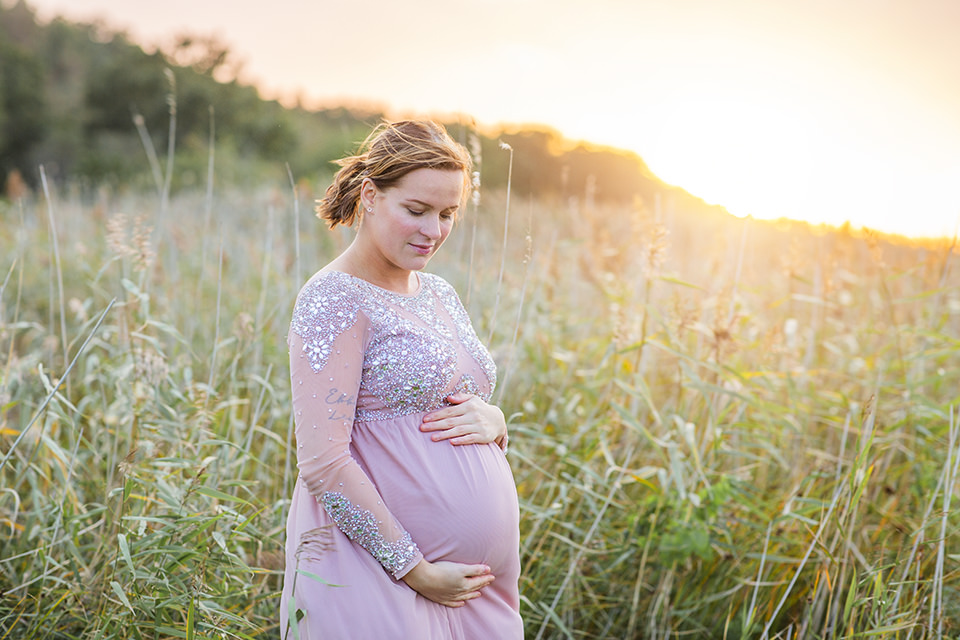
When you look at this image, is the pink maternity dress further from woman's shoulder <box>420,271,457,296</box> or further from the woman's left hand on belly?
woman's shoulder <box>420,271,457,296</box>

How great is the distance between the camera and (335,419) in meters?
1.60

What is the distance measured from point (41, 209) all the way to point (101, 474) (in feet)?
16.2

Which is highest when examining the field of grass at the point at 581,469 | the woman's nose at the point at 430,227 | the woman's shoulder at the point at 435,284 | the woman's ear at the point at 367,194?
the woman's ear at the point at 367,194

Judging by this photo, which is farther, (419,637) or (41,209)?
(41,209)

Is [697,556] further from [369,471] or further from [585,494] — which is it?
[369,471]

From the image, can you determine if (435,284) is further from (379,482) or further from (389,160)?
(379,482)

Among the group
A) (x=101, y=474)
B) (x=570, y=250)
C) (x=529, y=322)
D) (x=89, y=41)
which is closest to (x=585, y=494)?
(x=529, y=322)

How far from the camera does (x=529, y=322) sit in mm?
3727

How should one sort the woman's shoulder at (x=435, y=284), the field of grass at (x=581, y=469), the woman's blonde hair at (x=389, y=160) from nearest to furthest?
1. the woman's blonde hair at (x=389, y=160)
2. the woman's shoulder at (x=435, y=284)
3. the field of grass at (x=581, y=469)

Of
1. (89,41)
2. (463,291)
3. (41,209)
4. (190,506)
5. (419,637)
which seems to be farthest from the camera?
(89,41)

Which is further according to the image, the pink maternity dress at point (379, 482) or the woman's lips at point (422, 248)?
the woman's lips at point (422, 248)

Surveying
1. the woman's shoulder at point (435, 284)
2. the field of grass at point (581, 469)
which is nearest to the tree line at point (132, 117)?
the field of grass at point (581, 469)

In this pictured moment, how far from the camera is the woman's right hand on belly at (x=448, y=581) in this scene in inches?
65.8

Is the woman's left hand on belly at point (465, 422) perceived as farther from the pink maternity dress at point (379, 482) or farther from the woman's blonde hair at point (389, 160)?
the woman's blonde hair at point (389, 160)
